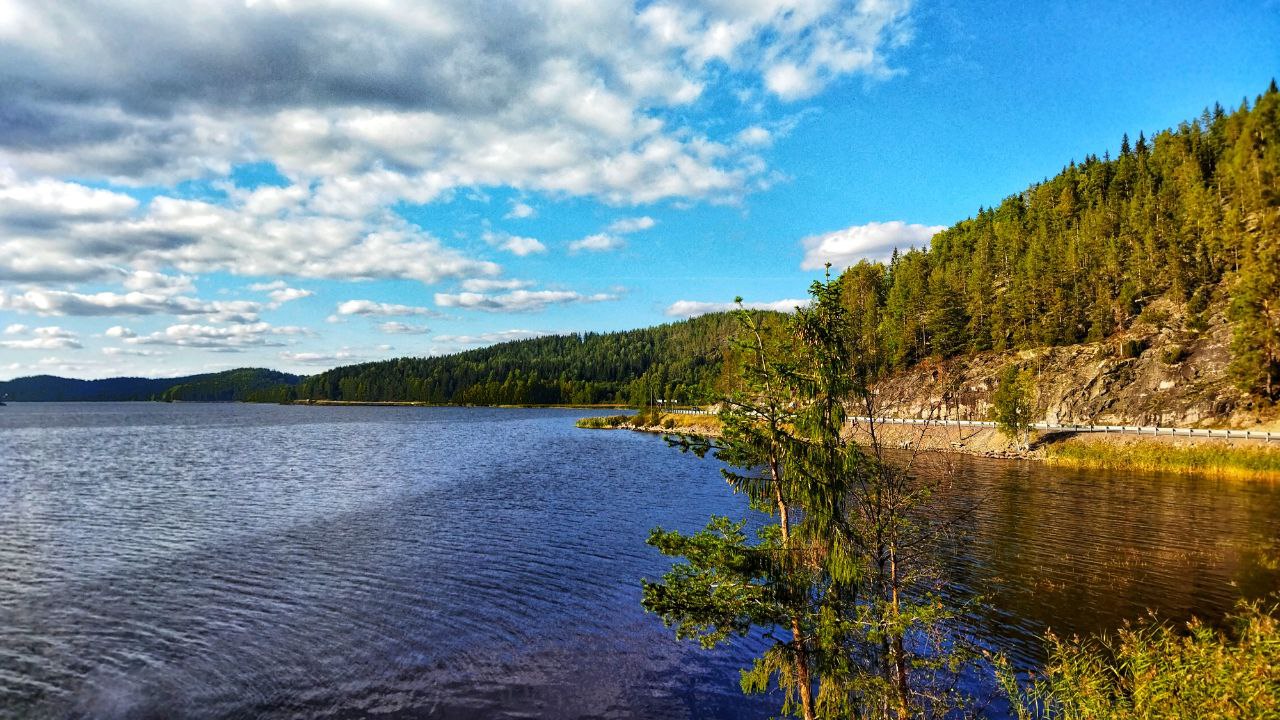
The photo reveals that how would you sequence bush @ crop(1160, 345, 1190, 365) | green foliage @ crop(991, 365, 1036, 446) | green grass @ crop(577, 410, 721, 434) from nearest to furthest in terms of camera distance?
green foliage @ crop(991, 365, 1036, 446), bush @ crop(1160, 345, 1190, 365), green grass @ crop(577, 410, 721, 434)

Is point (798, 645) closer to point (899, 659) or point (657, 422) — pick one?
point (899, 659)

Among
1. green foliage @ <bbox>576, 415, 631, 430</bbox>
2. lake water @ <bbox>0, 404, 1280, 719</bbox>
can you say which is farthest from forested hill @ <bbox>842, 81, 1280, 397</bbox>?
green foliage @ <bbox>576, 415, 631, 430</bbox>

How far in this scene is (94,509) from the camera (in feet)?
148

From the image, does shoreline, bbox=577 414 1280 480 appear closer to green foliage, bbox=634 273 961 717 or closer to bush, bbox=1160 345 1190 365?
bush, bbox=1160 345 1190 365

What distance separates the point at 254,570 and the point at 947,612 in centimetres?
3221

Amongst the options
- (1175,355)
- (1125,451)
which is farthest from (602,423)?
(1175,355)

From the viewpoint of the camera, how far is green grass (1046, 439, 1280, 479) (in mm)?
53000

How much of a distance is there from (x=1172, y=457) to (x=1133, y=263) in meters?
64.0

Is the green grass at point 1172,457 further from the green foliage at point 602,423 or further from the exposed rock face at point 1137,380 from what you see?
the green foliage at point 602,423

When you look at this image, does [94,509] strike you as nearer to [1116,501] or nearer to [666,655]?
[666,655]

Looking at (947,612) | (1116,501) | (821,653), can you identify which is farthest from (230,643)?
(1116,501)

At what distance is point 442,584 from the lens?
2903cm

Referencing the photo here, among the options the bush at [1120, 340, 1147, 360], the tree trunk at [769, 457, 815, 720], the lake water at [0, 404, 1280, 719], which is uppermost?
the bush at [1120, 340, 1147, 360]

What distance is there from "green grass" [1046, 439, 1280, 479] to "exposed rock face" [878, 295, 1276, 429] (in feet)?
37.9
